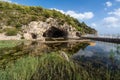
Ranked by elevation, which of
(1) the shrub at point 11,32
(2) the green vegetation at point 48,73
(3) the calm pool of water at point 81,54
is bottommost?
(3) the calm pool of water at point 81,54

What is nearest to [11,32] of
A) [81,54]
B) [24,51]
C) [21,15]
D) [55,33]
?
[21,15]

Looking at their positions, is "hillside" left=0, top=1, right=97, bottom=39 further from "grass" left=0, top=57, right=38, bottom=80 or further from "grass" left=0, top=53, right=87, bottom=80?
"grass" left=0, top=57, right=38, bottom=80

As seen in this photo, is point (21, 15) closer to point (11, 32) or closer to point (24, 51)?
point (11, 32)

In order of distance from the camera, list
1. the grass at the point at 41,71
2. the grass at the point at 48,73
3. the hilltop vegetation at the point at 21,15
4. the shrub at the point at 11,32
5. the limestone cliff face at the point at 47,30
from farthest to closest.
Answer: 1. the limestone cliff face at the point at 47,30
2. the hilltop vegetation at the point at 21,15
3. the shrub at the point at 11,32
4. the grass at the point at 48,73
5. the grass at the point at 41,71

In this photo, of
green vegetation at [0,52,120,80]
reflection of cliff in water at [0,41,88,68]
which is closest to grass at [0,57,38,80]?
green vegetation at [0,52,120,80]

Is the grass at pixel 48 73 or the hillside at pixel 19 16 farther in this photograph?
the hillside at pixel 19 16

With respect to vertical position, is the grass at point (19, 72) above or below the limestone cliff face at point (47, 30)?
below

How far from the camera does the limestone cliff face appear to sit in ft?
261

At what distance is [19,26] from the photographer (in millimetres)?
78938

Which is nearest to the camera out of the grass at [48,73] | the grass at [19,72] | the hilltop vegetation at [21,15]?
the grass at [19,72]

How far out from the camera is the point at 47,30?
9162 centimetres

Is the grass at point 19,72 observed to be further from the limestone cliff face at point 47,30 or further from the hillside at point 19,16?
the limestone cliff face at point 47,30

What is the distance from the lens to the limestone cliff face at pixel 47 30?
7962 cm

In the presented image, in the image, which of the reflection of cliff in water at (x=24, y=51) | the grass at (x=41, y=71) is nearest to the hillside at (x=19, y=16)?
the reflection of cliff in water at (x=24, y=51)
